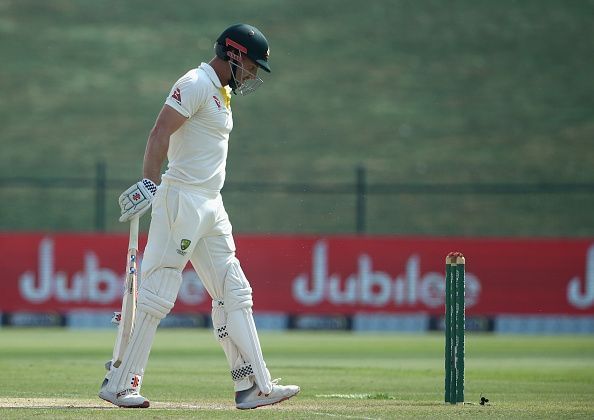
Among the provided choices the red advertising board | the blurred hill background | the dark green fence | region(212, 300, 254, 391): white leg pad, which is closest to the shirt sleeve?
region(212, 300, 254, 391): white leg pad

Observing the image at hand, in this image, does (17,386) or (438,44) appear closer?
(17,386)

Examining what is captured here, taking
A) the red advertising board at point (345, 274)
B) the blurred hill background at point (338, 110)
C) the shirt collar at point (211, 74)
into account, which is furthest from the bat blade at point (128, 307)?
the blurred hill background at point (338, 110)

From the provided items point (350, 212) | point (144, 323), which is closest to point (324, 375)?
point (144, 323)

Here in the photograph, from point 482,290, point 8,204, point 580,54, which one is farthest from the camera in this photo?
point 580,54

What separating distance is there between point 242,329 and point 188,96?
148 cm

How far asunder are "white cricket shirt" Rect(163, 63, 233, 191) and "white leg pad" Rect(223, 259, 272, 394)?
61 centimetres

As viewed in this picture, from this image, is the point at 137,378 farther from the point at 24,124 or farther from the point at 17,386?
the point at 24,124

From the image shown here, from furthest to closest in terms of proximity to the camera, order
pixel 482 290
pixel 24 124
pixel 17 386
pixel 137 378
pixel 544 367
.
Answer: pixel 24 124, pixel 482 290, pixel 544 367, pixel 17 386, pixel 137 378

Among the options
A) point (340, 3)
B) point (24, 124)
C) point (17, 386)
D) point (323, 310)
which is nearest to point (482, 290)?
point (323, 310)

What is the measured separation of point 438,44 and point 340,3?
454 cm

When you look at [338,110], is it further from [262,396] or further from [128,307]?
[128,307]

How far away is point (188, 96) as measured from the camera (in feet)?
27.9

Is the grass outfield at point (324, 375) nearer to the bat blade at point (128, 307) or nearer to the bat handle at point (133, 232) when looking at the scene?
the bat blade at point (128, 307)

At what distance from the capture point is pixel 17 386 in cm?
1084
